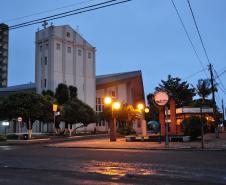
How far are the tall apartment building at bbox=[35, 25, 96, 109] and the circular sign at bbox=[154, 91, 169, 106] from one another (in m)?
46.9

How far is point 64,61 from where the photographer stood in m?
76.2

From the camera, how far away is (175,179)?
10438 millimetres

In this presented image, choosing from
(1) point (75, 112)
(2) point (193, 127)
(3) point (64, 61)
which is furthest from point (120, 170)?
(3) point (64, 61)

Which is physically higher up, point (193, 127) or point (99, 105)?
point (99, 105)

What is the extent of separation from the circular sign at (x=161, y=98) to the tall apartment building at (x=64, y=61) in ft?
154

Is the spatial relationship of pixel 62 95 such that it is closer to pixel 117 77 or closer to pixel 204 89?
pixel 117 77

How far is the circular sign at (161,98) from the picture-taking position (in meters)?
28.6

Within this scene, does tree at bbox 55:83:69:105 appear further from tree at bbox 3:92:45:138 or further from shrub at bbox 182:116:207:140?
shrub at bbox 182:116:207:140

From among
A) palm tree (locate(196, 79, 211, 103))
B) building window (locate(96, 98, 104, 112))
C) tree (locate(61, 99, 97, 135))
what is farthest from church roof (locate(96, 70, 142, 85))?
tree (locate(61, 99, 97, 135))

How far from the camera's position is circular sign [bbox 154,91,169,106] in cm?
2862

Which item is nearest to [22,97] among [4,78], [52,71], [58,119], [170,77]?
[58,119]

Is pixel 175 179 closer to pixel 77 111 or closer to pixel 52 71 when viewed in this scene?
pixel 77 111

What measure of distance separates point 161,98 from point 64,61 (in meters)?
50.0

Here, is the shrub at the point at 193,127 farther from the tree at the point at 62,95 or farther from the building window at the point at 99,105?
the building window at the point at 99,105
